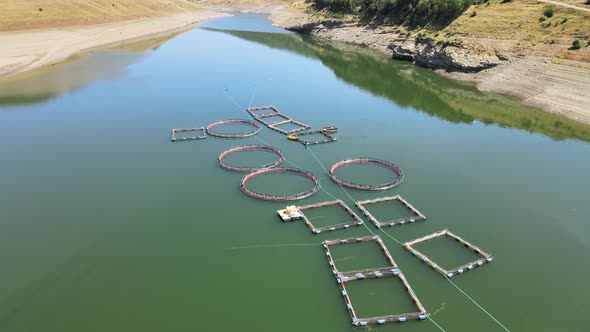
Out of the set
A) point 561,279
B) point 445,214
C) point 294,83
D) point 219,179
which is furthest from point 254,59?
point 561,279

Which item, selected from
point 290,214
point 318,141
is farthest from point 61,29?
point 290,214

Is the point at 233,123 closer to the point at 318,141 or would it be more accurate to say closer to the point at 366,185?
the point at 318,141

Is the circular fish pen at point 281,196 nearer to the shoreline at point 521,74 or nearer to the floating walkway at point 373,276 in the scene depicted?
the floating walkway at point 373,276

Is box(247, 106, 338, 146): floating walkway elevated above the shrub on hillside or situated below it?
below

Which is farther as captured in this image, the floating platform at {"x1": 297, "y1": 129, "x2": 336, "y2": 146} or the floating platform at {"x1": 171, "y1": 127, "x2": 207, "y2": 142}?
Result: the floating platform at {"x1": 171, "y1": 127, "x2": 207, "y2": 142}

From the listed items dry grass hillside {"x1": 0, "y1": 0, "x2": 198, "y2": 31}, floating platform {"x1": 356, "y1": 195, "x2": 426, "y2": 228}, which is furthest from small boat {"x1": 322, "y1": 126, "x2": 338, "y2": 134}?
dry grass hillside {"x1": 0, "y1": 0, "x2": 198, "y2": 31}

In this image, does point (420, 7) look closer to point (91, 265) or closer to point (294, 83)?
point (294, 83)

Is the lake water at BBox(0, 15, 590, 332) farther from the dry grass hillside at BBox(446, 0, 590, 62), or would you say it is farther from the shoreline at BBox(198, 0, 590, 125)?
the dry grass hillside at BBox(446, 0, 590, 62)

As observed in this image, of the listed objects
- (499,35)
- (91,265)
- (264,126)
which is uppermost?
(499,35)
